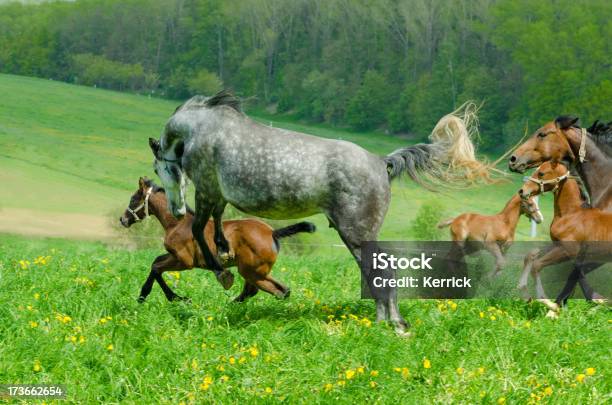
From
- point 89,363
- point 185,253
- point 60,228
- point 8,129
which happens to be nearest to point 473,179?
point 185,253

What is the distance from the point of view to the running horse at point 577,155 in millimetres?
8789

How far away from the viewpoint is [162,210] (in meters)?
9.44

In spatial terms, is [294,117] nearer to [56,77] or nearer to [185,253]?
[56,77]

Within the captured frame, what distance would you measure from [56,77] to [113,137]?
11944 mm

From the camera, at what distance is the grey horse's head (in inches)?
335

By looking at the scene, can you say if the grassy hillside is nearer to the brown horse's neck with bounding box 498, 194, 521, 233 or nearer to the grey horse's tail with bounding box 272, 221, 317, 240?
the brown horse's neck with bounding box 498, 194, 521, 233

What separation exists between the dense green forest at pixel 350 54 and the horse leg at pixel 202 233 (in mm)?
30606

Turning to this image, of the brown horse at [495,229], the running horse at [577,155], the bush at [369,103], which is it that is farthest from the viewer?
the bush at [369,103]

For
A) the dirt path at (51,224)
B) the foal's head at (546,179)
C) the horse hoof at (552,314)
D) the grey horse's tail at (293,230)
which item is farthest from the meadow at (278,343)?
the dirt path at (51,224)

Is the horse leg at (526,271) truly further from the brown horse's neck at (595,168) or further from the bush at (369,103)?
the bush at (369,103)

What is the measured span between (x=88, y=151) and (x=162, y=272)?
120 ft

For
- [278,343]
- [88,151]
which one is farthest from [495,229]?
[88,151]

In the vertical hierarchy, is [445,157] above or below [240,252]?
above

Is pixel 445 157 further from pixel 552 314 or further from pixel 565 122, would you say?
pixel 552 314
